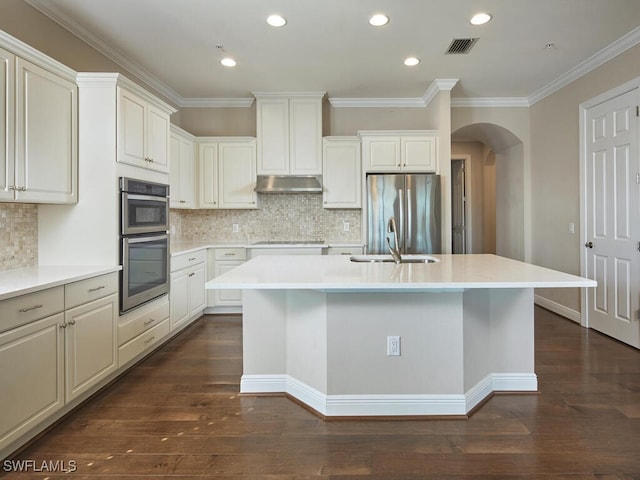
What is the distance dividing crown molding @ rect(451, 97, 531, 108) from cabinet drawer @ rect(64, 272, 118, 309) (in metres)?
4.51

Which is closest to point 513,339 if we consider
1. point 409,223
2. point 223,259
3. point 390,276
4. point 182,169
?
point 390,276

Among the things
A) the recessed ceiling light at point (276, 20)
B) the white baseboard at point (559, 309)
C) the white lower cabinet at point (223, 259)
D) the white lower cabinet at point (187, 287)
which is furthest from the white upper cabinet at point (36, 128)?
the white baseboard at point (559, 309)

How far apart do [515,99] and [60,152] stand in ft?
16.9

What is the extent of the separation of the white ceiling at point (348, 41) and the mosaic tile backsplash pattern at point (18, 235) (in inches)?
58.8

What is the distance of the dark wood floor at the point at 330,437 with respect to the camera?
1794 mm

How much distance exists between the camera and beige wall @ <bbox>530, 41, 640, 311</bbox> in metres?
4.04

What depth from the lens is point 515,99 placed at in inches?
200

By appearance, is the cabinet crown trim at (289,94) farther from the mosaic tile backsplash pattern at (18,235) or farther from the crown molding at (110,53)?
the mosaic tile backsplash pattern at (18,235)

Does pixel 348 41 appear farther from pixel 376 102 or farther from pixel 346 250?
pixel 346 250

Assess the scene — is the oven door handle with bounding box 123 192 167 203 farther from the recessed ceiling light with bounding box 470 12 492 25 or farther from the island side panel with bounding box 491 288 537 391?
the recessed ceiling light with bounding box 470 12 492 25

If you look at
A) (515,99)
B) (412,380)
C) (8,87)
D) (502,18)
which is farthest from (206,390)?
(515,99)

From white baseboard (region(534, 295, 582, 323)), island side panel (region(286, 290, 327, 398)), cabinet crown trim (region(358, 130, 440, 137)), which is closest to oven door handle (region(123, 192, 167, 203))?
island side panel (region(286, 290, 327, 398))

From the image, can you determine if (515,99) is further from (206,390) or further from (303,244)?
(206,390)

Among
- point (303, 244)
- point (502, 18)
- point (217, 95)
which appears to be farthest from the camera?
point (217, 95)
